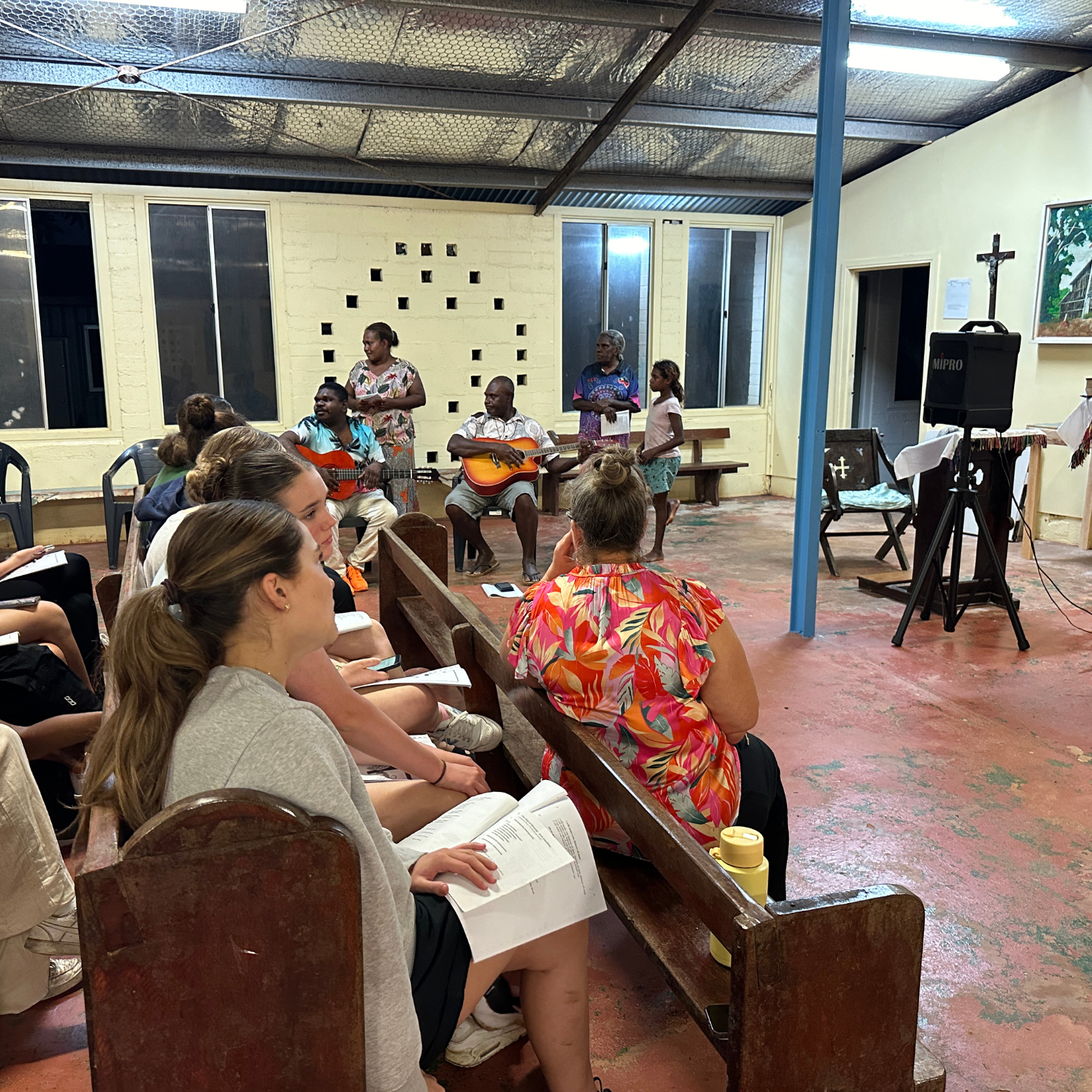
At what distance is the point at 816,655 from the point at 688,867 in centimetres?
330

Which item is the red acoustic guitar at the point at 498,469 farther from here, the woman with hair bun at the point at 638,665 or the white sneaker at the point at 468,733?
the woman with hair bun at the point at 638,665

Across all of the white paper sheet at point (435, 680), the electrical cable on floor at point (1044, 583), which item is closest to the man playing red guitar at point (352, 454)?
the electrical cable on floor at point (1044, 583)

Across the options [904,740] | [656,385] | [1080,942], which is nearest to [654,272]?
[656,385]

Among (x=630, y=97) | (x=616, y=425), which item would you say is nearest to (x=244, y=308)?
(x=616, y=425)

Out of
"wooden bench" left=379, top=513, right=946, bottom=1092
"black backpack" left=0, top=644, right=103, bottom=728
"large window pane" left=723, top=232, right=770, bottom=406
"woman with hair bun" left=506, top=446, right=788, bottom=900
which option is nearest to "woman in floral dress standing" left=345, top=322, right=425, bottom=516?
"large window pane" left=723, top=232, right=770, bottom=406

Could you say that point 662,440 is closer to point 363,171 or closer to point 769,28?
point 769,28

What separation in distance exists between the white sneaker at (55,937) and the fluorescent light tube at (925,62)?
661cm

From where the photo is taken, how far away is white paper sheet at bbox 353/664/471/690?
213 centimetres

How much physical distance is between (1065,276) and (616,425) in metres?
3.31

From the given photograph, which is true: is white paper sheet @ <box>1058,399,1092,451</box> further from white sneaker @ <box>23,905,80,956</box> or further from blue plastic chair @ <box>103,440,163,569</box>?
blue plastic chair @ <box>103,440,163,569</box>

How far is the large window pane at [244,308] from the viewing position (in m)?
7.58

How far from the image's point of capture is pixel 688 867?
1.36 metres

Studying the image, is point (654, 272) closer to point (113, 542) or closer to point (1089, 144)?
Result: point (1089, 144)

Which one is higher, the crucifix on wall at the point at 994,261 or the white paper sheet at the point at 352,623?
the crucifix on wall at the point at 994,261
